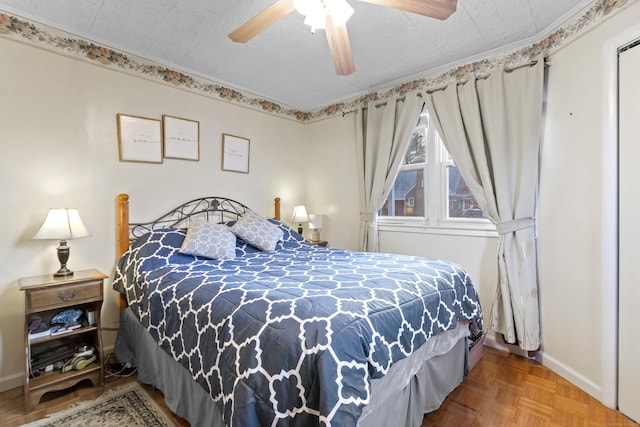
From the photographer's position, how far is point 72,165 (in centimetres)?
239

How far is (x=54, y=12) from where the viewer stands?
213 centimetres

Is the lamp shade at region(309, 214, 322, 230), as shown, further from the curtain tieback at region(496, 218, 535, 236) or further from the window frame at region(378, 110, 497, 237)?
the curtain tieback at region(496, 218, 535, 236)

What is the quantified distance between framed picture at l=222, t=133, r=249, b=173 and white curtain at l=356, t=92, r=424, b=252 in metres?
1.36

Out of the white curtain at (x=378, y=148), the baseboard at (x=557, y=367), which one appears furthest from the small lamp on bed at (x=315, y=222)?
the baseboard at (x=557, y=367)

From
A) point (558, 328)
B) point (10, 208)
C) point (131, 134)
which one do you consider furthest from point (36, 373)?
point (558, 328)

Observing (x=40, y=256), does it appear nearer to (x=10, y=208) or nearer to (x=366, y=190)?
(x=10, y=208)

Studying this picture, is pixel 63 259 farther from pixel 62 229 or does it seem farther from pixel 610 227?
pixel 610 227

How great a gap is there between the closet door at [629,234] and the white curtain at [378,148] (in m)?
1.58

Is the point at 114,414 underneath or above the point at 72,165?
underneath

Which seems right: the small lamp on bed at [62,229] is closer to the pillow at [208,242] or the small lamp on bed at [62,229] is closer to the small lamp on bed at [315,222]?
the pillow at [208,242]

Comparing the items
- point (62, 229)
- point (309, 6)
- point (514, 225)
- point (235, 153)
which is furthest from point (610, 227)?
point (62, 229)

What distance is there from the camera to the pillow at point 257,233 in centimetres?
288

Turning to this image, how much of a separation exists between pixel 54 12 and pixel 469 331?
12.3 ft

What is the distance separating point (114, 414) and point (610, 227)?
132 inches
